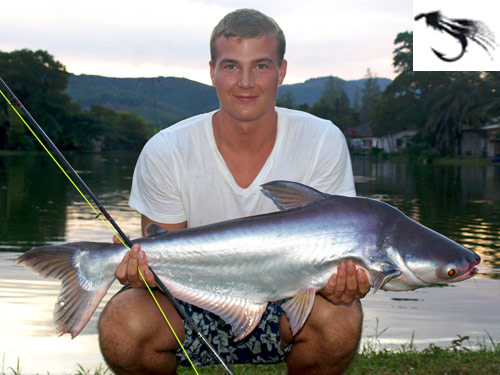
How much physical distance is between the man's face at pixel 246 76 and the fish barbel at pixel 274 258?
0.73 m

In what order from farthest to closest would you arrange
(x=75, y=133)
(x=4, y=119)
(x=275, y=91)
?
(x=75, y=133), (x=4, y=119), (x=275, y=91)

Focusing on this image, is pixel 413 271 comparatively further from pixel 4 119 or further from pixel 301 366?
pixel 4 119

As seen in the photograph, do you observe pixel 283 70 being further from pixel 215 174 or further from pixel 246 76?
pixel 215 174

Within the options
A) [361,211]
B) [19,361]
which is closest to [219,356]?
[361,211]

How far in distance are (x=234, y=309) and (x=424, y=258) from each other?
1027 mm

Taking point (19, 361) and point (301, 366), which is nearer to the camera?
point (301, 366)

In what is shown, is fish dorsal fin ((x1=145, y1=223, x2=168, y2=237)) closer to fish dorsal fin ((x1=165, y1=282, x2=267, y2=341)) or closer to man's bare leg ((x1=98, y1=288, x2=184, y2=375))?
fish dorsal fin ((x1=165, y1=282, x2=267, y2=341))

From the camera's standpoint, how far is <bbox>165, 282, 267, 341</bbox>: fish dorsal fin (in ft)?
11.3

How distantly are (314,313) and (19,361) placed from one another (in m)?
2.43

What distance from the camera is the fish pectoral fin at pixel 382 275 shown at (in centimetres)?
321

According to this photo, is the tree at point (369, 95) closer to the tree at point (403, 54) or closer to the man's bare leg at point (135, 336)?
the tree at point (403, 54)

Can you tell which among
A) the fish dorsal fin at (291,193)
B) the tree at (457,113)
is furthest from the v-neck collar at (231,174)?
the tree at (457,113)

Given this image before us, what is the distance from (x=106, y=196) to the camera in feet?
65.9

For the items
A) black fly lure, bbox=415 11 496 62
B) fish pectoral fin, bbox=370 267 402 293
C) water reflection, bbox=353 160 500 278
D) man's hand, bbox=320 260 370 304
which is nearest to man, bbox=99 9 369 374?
man's hand, bbox=320 260 370 304
